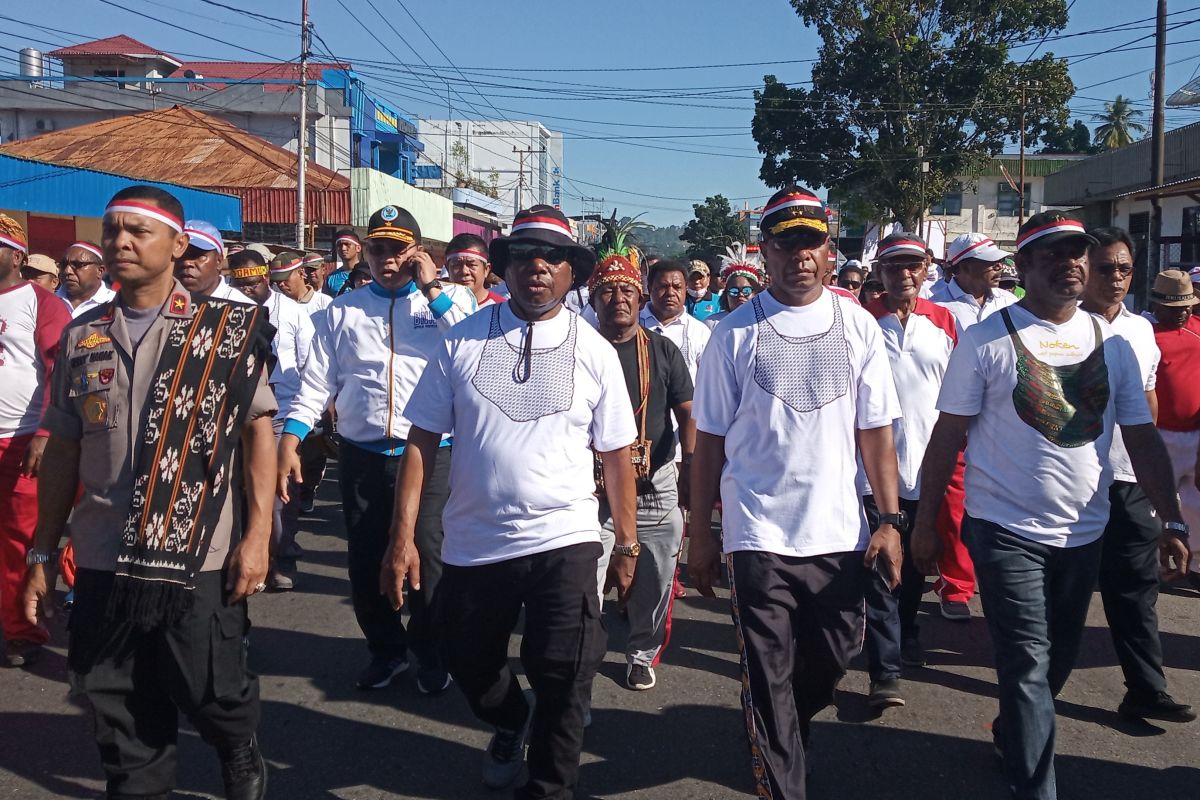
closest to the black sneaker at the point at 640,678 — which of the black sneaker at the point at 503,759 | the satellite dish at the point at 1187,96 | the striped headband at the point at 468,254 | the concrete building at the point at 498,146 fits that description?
the black sneaker at the point at 503,759

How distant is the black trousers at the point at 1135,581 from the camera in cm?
457

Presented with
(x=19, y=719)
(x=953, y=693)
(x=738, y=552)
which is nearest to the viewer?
(x=738, y=552)

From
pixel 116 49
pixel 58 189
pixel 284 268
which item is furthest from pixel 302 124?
pixel 116 49

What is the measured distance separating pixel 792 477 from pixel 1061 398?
1.04 meters

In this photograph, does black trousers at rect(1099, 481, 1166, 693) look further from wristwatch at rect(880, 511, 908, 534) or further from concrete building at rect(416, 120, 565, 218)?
concrete building at rect(416, 120, 565, 218)

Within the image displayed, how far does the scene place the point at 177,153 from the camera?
3275 centimetres

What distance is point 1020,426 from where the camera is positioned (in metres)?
3.63

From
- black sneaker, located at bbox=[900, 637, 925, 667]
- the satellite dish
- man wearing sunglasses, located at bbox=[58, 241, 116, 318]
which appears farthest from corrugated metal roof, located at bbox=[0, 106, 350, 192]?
black sneaker, located at bbox=[900, 637, 925, 667]

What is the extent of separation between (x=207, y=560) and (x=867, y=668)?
3411 mm

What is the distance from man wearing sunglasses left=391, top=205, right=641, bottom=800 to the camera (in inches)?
138

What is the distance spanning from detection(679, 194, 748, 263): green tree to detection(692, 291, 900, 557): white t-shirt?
81.9m

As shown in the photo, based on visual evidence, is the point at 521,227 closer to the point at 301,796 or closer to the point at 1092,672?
the point at 301,796

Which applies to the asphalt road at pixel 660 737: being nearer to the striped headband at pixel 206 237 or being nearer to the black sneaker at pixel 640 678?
the black sneaker at pixel 640 678

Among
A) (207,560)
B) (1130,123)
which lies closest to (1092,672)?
(207,560)
